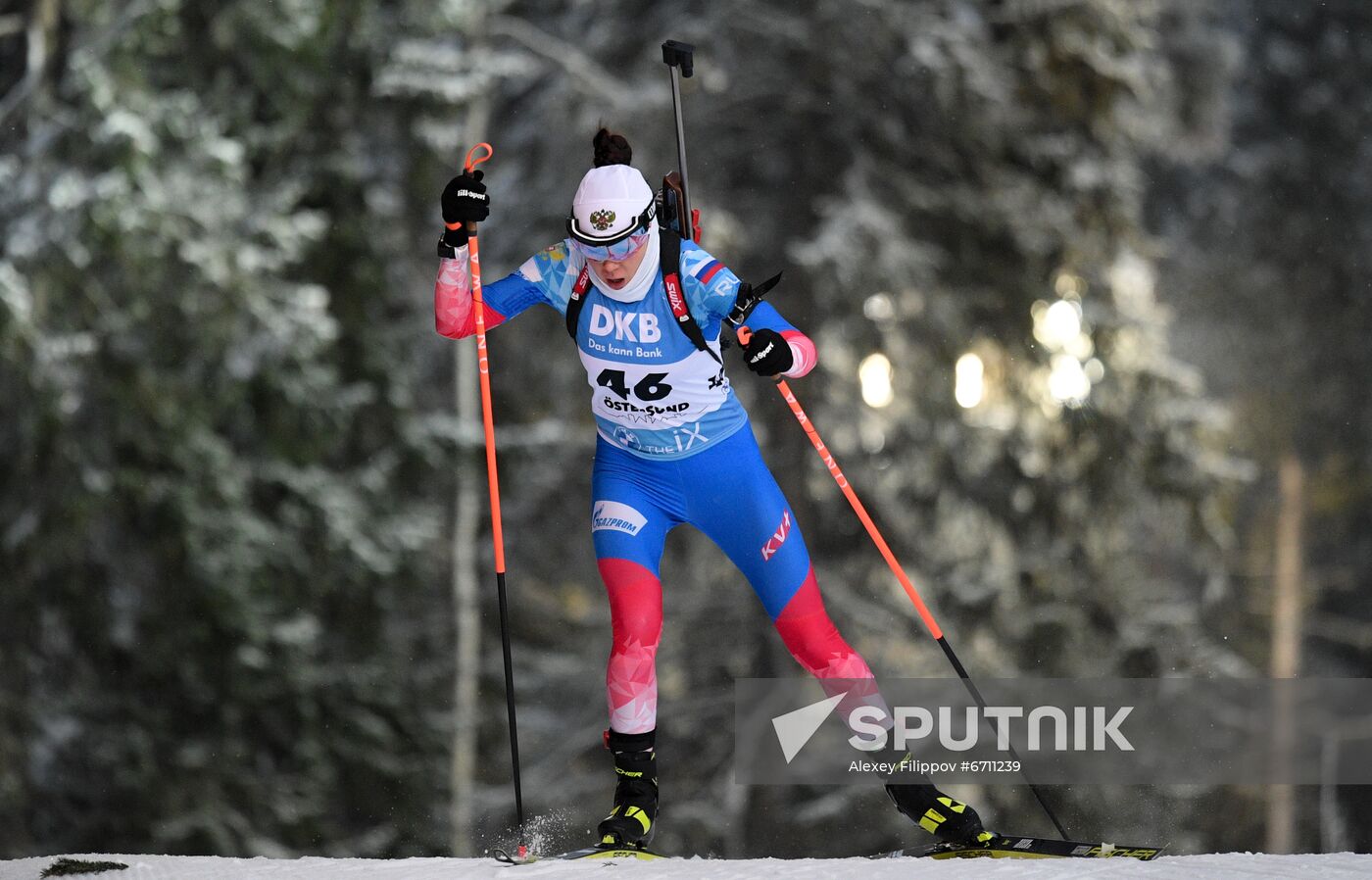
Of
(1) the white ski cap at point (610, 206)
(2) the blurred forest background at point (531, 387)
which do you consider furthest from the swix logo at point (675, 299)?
(2) the blurred forest background at point (531, 387)

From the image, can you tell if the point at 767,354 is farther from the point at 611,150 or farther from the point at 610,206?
the point at 611,150

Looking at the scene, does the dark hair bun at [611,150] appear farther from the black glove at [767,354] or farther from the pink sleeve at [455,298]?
the black glove at [767,354]

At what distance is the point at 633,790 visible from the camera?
3553mm

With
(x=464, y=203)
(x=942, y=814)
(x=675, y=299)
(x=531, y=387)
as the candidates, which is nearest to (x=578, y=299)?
(x=675, y=299)

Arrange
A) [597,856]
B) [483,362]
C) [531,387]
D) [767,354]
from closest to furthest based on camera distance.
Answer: [767,354]
[597,856]
[483,362]
[531,387]

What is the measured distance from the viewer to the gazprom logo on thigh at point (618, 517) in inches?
138

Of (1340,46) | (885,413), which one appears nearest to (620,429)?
(885,413)

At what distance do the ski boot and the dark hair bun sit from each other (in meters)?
1.49

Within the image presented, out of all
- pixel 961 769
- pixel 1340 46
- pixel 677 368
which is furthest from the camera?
pixel 1340 46

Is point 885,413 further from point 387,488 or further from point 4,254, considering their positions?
point 4,254

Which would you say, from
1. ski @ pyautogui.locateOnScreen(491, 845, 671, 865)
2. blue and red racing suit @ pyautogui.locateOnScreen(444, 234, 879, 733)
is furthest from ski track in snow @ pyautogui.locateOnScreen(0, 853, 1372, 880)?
blue and red racing suit @ pyautogui.locateOnScreen(444, 234, 879, 733)

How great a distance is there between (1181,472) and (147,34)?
223 inches

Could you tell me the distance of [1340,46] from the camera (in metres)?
7.07

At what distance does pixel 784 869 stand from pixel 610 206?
1.70 meters
